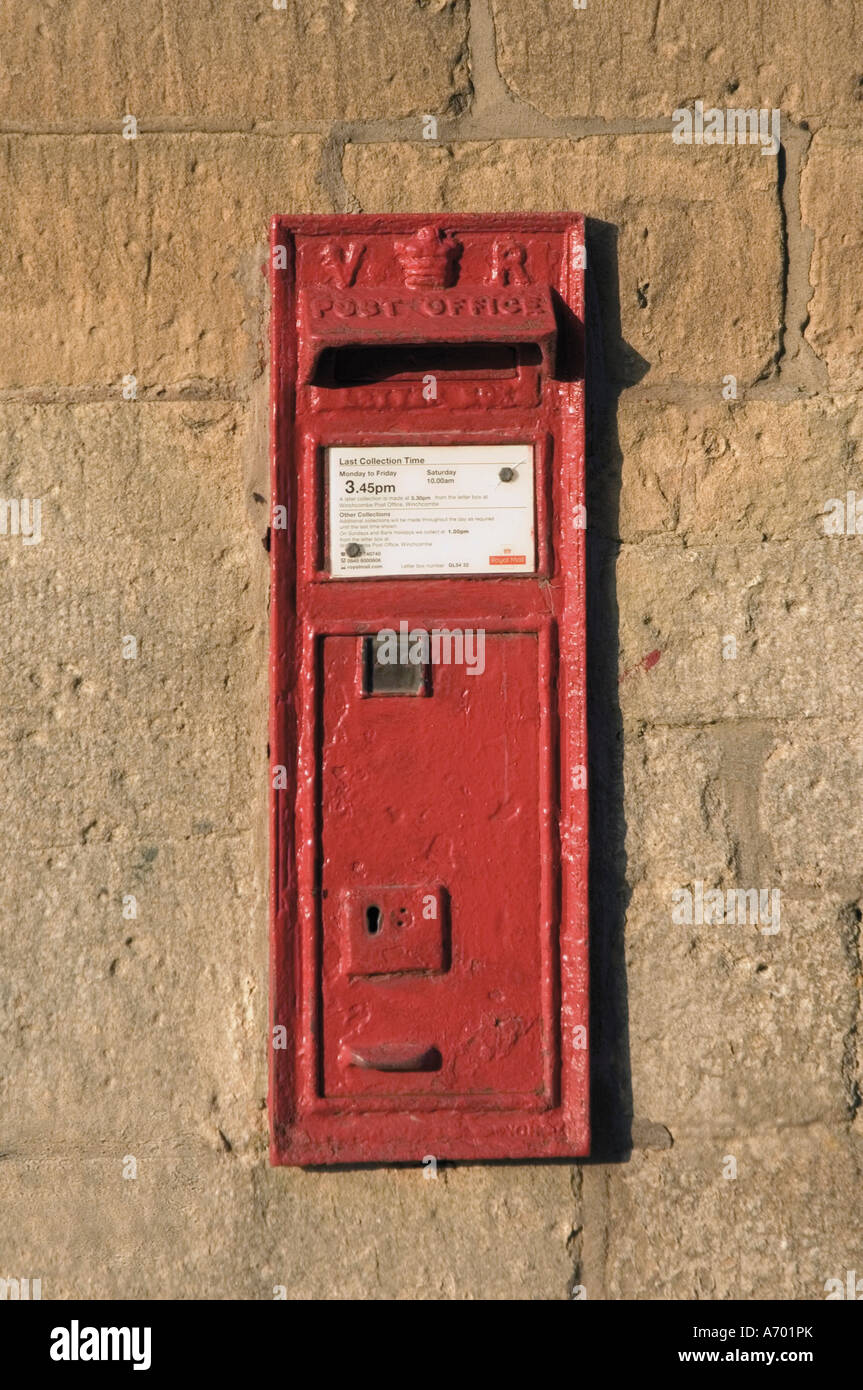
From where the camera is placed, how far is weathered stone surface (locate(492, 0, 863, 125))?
2094mm

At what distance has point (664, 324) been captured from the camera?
2082mm

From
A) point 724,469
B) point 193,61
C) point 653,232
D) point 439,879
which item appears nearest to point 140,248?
point 193,61

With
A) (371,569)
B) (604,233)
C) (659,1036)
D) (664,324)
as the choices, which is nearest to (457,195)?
(604,233)

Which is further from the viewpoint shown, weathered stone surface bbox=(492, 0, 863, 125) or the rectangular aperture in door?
weathered stone surface bbox=(492, 0, 863, 125)

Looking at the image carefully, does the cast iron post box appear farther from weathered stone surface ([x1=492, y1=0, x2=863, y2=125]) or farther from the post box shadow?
weathered stone surface ([x1=492, y1=0, x2=863, y2=125])

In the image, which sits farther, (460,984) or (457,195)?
(457,195)

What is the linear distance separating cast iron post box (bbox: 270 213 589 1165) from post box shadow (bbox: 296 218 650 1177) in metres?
0.09

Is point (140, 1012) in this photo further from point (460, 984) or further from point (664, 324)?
point (664, 324)

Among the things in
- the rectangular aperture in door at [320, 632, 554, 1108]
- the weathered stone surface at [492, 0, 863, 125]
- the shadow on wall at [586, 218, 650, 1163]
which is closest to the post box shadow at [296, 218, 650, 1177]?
the shadow on wall at [586, 218, 650, 1163]

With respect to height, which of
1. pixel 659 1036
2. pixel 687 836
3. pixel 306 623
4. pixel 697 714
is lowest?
pixel 659 1036

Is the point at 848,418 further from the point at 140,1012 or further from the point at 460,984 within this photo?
the point at 140,1012

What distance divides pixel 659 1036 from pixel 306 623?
94 cm

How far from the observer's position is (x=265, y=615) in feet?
6.78

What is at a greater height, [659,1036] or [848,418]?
[848,418]
